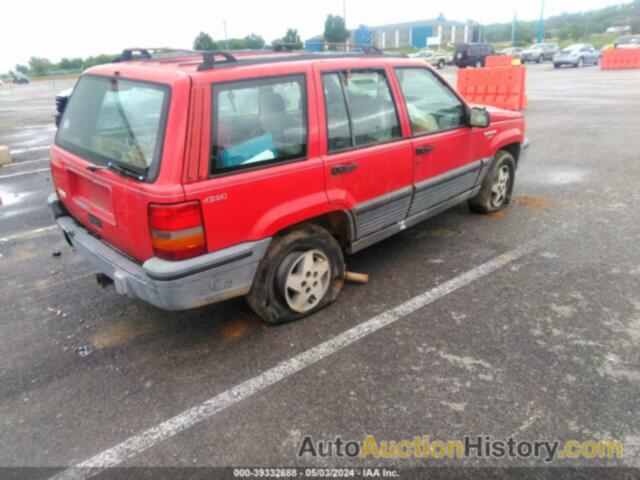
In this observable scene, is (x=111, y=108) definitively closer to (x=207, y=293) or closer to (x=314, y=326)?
(x=207, y=293)

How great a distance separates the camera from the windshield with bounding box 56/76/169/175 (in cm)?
278

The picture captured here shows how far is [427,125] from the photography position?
164 inches

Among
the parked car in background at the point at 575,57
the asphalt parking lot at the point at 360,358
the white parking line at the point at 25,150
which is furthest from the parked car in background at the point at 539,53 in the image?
the asphalt parking lot at the point at 360,358

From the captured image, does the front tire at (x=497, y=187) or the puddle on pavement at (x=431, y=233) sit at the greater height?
the front tire at (x=497, y=187)

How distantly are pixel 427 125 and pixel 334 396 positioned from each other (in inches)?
99.0

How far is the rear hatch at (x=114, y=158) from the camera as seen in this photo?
2732mm

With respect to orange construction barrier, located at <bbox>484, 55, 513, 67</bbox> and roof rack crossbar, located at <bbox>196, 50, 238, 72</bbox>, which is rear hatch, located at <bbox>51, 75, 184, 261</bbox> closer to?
roof rack crossbar, located at <bbox>196, 50, 238, 72</bbox>

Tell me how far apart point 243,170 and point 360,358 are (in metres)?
1.40

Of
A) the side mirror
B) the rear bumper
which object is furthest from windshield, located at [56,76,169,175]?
the side mirror

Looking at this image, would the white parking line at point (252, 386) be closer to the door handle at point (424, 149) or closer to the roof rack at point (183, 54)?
the door handle at point (424, 149)

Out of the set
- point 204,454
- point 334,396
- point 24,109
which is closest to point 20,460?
point 204,454

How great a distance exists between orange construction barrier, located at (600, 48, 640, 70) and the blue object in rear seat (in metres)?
32.0

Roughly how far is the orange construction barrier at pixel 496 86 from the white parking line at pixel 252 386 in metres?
10.7

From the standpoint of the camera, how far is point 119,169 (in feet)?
9.43
